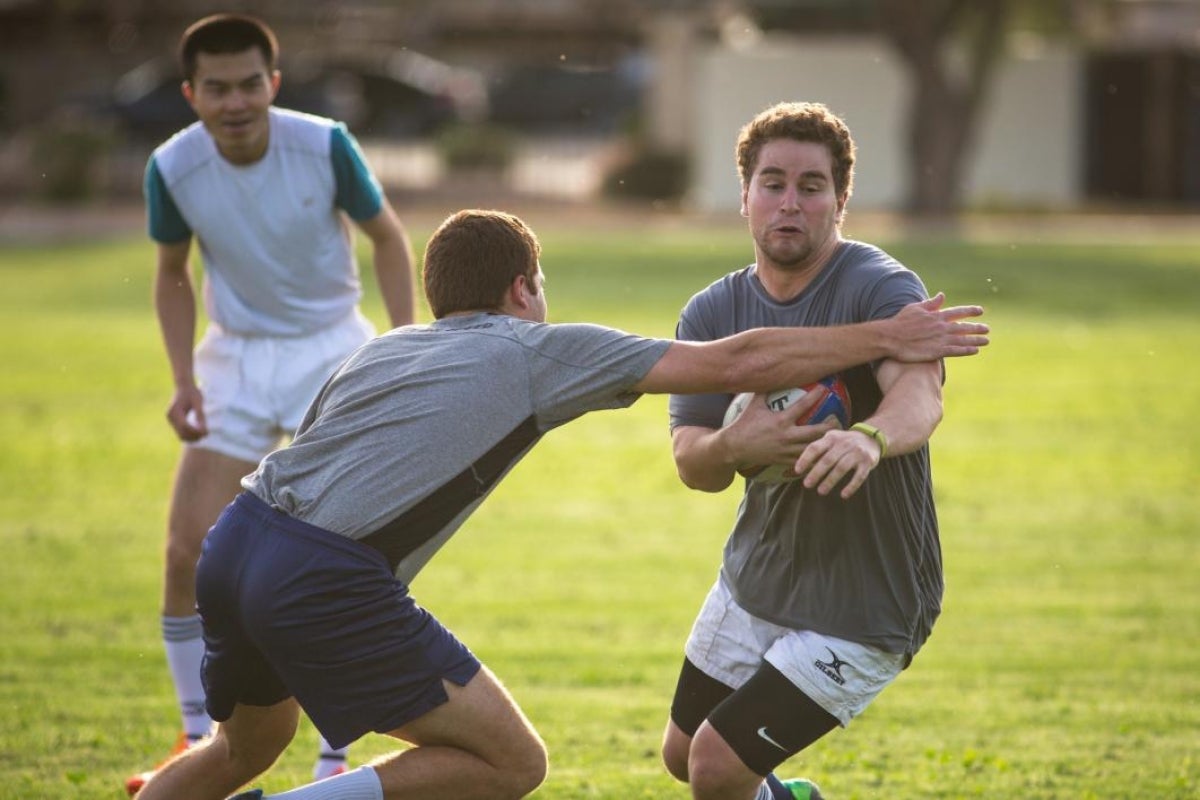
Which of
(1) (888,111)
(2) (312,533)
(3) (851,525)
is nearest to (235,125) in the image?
(2) (312,533)

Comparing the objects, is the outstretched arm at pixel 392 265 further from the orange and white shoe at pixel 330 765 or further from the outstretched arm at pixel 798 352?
the outstretched arm at pixel 798 352

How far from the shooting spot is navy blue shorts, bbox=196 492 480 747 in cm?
458

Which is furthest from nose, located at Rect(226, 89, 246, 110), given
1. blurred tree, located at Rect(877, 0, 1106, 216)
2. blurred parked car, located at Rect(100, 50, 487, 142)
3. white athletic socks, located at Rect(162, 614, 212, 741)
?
blurred parked car, located at Rect(100, 50, 487, 142)

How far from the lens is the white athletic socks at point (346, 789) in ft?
15.3

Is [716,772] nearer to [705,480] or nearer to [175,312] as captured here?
[705,480]

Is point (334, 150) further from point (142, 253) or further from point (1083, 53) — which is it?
point (1083, 53)

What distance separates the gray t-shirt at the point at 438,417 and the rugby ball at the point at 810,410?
0.37 m

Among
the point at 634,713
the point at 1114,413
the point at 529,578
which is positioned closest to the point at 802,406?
the point at 634,713

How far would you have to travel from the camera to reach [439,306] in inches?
190

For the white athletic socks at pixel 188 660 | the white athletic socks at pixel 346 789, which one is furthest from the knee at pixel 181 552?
the white athletic socks at pixel 346 789

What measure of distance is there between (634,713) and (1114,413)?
33.2 ft

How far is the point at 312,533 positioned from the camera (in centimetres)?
461

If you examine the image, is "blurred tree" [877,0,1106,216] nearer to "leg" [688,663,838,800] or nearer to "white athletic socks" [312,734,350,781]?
"white athletic socks" [312,734,350,781]

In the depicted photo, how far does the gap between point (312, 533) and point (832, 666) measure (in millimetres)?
1475
